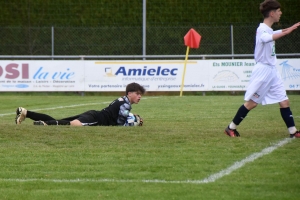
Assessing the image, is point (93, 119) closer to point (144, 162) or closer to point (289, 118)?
point (289, 118)

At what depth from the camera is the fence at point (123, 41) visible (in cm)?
2723

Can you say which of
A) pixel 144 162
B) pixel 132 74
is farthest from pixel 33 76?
pixel 144 162

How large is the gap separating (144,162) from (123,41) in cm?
1984

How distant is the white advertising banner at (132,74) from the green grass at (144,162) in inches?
459

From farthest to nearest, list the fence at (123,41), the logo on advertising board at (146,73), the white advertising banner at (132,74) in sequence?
the fence at (123,41), the logo on advertising board at (146,73), the white advertising banner at (132,74)

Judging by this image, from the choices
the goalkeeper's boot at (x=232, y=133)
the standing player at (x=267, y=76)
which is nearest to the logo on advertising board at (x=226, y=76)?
the goalkeeper's boot at (x=232, y=133)

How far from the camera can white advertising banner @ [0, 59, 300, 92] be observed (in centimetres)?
2512

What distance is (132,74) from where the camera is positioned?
25.3 metres

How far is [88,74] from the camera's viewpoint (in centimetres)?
2567

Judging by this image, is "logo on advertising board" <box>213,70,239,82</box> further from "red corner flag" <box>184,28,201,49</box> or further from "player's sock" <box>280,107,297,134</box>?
"player's sock" <box>280,107,297,134</box>

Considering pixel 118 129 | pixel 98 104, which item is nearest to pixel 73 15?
pixel 98 104

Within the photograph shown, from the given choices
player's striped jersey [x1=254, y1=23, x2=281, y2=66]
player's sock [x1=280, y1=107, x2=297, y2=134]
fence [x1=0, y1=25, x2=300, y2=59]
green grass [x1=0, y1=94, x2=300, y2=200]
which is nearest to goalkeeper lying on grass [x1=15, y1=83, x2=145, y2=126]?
green grass [x1=0, y1=94, x2=300, y2=200]

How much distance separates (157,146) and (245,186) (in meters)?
2.90

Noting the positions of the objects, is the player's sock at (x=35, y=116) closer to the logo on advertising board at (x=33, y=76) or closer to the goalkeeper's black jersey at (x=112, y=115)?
the goalkeeper's black jersey at (x=112, y=115)
